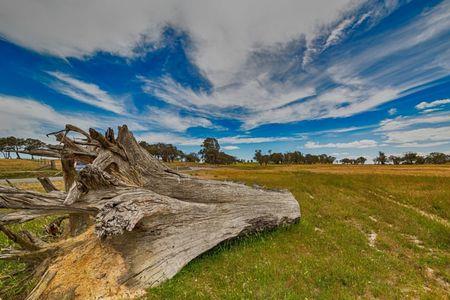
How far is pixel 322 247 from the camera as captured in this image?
441 inches

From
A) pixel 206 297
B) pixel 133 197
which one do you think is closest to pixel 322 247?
pixel 206 297

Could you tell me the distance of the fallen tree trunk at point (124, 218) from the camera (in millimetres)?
7125

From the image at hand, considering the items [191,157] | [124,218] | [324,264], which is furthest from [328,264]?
[191,157]

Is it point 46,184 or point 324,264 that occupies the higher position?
point 46,184

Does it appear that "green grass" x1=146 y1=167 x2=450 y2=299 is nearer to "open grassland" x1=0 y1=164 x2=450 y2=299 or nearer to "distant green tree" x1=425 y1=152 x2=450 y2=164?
"open grassland" x1=0 y1=164 x2=450 y2=299

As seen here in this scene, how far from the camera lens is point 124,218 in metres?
7.27

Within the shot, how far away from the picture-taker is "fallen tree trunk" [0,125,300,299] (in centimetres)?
712

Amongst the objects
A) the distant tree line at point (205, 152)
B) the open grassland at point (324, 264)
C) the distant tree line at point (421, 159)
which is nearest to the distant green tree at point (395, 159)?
the distant tree line at point (421, 159)

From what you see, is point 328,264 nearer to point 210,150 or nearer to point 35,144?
point 35,144

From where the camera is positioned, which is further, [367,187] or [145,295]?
[367,187]

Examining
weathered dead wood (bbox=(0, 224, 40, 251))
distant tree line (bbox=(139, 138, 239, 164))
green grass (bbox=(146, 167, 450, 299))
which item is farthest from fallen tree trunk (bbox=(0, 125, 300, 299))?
distant tree line (bbox=(139, 138, 239, 164))

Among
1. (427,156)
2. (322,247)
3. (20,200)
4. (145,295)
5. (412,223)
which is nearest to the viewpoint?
(20,200)

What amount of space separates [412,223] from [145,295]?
56.4ft

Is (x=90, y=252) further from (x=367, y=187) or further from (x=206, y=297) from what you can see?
(x=367, y=187)
